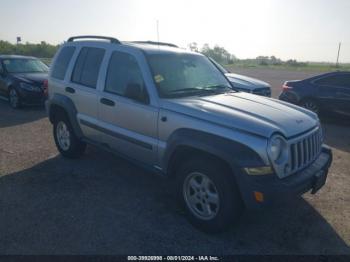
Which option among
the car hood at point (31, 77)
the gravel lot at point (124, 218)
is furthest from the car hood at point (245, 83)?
the car hood at point (31, 77)

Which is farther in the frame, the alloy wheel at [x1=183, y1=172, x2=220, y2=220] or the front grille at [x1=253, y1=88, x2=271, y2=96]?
the front grille at [x1=253, y1=88, x2=271, y2=96]

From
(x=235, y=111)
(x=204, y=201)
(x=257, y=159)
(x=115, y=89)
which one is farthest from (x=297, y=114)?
(x=115, y=89)

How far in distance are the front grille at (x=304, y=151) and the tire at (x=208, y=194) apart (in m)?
0.65

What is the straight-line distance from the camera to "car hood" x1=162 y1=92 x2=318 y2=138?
326 centimetres

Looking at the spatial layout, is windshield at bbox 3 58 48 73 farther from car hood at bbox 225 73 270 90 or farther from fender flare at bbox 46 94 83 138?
car hood at bbox 225 73 270 90

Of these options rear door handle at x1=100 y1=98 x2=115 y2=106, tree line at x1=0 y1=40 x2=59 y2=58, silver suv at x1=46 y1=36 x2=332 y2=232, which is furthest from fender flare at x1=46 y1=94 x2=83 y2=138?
tree line at x1=0 y1=40 x2=59 y2=58

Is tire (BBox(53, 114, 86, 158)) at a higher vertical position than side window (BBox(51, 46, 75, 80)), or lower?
lower

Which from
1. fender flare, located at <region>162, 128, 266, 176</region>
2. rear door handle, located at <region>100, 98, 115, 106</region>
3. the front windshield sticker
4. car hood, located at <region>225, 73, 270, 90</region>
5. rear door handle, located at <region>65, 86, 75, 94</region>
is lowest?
fender flare, located at <region>162, 128, 266, 176</region>

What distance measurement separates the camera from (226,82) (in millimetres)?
4859

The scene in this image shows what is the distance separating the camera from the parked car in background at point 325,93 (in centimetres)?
887

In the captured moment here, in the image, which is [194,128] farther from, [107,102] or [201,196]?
[107,102]

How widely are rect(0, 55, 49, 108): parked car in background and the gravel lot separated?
4818mm

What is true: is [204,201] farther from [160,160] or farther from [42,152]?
[42,152]

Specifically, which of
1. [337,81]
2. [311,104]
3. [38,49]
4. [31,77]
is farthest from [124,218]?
[38,49]
